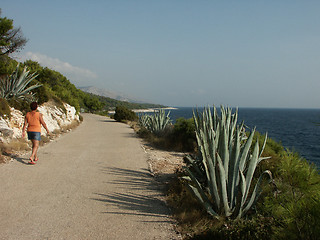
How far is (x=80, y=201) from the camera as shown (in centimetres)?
485

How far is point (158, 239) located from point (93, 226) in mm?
1041

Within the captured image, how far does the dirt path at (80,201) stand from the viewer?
12.4ft

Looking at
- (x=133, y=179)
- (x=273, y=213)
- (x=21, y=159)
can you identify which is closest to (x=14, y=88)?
(x=21, y=159)

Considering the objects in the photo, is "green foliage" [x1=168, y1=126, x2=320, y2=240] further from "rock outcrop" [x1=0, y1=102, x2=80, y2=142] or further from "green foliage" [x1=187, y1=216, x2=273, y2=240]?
"rock outcrop" [x1=0, y1=102, x2=80, y2=142]

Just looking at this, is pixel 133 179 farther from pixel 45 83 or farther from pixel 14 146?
pixel 45 83

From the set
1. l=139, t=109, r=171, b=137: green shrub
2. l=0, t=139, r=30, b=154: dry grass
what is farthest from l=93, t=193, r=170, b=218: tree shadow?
l=139, t=109, r=171, b=137: green shrub

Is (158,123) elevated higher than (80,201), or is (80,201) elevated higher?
(158,123)

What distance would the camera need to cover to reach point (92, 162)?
8.07 m

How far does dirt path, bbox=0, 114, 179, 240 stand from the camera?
149 inches

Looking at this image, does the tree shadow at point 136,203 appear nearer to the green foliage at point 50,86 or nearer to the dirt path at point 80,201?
the dirt path at point 80,201

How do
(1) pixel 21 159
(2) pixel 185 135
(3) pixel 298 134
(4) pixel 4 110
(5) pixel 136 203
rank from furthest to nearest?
(3) pixel 298 134 < (2) pixel 185 135 < (4) pixel 4 110 < (1) pixel 21 159 < (5) pixel 136 203

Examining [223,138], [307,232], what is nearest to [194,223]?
[223,138]

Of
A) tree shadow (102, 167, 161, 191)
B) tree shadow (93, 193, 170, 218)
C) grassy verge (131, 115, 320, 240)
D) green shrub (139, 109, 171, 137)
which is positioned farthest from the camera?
green shrub (139, 109, 171, 137)

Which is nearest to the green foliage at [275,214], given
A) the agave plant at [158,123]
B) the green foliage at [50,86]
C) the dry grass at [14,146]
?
the dry grass at [14,146]
